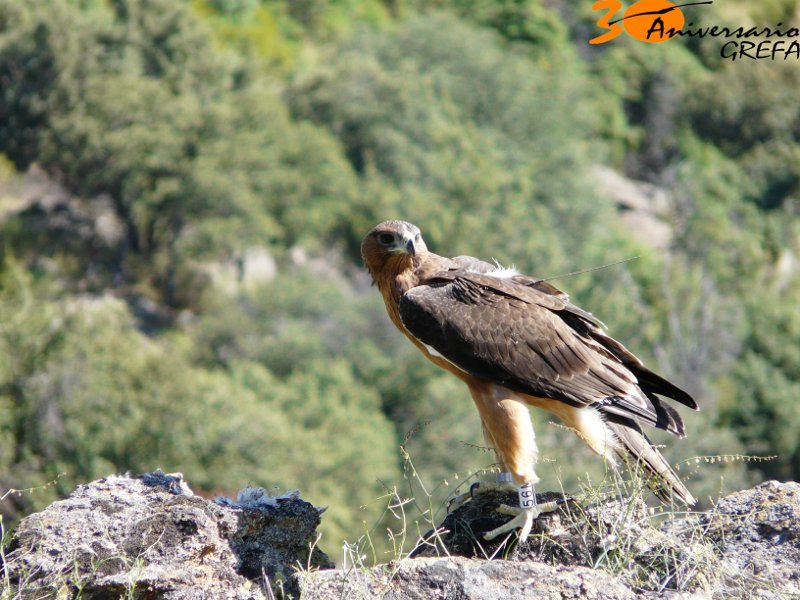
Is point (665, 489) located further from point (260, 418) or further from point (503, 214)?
point (503, 214)

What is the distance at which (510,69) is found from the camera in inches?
2413

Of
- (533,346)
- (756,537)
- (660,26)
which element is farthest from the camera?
(660,26)

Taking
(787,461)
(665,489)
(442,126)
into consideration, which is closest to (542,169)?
(442,126)

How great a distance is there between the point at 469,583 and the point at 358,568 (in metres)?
0.54

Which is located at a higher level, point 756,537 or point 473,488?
point 756,537

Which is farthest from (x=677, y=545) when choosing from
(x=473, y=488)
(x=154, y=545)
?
(x=154, y=545)

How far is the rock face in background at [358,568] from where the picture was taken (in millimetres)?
4973

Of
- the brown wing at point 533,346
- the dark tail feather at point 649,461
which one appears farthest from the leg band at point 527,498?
the brown wing at point 533,346

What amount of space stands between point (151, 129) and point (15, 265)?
1195cm

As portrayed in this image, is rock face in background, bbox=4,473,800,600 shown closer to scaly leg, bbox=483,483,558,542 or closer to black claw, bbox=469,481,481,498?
scaly leg, bbox=483,483,558,542

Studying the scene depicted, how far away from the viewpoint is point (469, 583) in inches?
194

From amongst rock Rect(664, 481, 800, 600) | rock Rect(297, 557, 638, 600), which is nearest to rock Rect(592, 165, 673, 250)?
rock Rect(664, 481, 800, 600)

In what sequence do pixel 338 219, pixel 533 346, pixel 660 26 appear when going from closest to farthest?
pixel 533 346, pixel 660 26, pixel 338 219

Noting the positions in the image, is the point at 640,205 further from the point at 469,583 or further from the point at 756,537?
the point at 469,583
